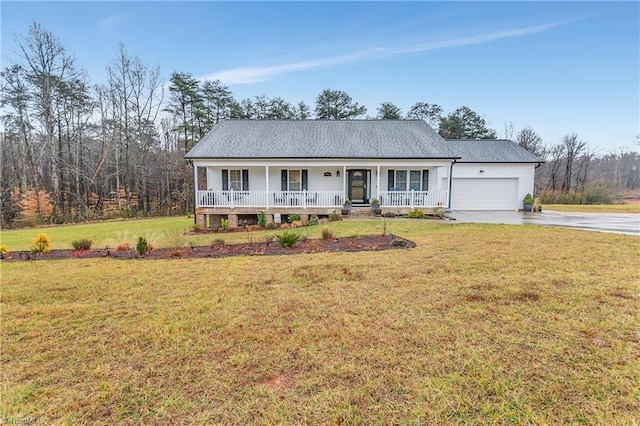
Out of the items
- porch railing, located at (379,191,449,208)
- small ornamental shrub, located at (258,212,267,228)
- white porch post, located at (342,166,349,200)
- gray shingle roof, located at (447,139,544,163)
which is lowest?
small ornamental shrub, located at (258,212,267,228)

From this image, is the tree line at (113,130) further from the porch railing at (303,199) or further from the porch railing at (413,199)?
the porch railing at (413,199)

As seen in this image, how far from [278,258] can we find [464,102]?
1310 inches

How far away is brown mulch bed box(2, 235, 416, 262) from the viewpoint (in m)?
7.90

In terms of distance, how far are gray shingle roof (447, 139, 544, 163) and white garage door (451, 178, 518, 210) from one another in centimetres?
128

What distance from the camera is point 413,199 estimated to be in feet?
50.5

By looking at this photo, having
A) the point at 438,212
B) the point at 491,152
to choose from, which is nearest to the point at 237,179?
the point at 438,212

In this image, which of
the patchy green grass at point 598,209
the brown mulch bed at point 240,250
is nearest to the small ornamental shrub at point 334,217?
the brown mulch bed at point 240,250

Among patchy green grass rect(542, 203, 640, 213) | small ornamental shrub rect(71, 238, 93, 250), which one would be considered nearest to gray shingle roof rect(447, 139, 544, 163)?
patchy green grass rect(542, 203, 640, 213)

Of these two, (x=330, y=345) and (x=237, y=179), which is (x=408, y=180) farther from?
(x=330, y=345)

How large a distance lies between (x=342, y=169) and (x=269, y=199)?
443 centimetres

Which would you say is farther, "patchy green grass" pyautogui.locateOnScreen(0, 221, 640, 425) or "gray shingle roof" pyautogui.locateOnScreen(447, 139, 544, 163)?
"gray shingle roof" pyautogui.locateOnScreen(447, 139, 544, 163)

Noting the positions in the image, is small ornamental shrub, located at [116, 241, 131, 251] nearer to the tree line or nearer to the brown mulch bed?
the brown mulch bed

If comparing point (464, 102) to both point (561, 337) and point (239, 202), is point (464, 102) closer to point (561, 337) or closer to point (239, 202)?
point (239, 202)

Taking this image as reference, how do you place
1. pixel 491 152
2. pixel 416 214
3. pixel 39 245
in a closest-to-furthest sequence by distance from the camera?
pixel 39 245 → pixel 416 214 → pixel 491 152
